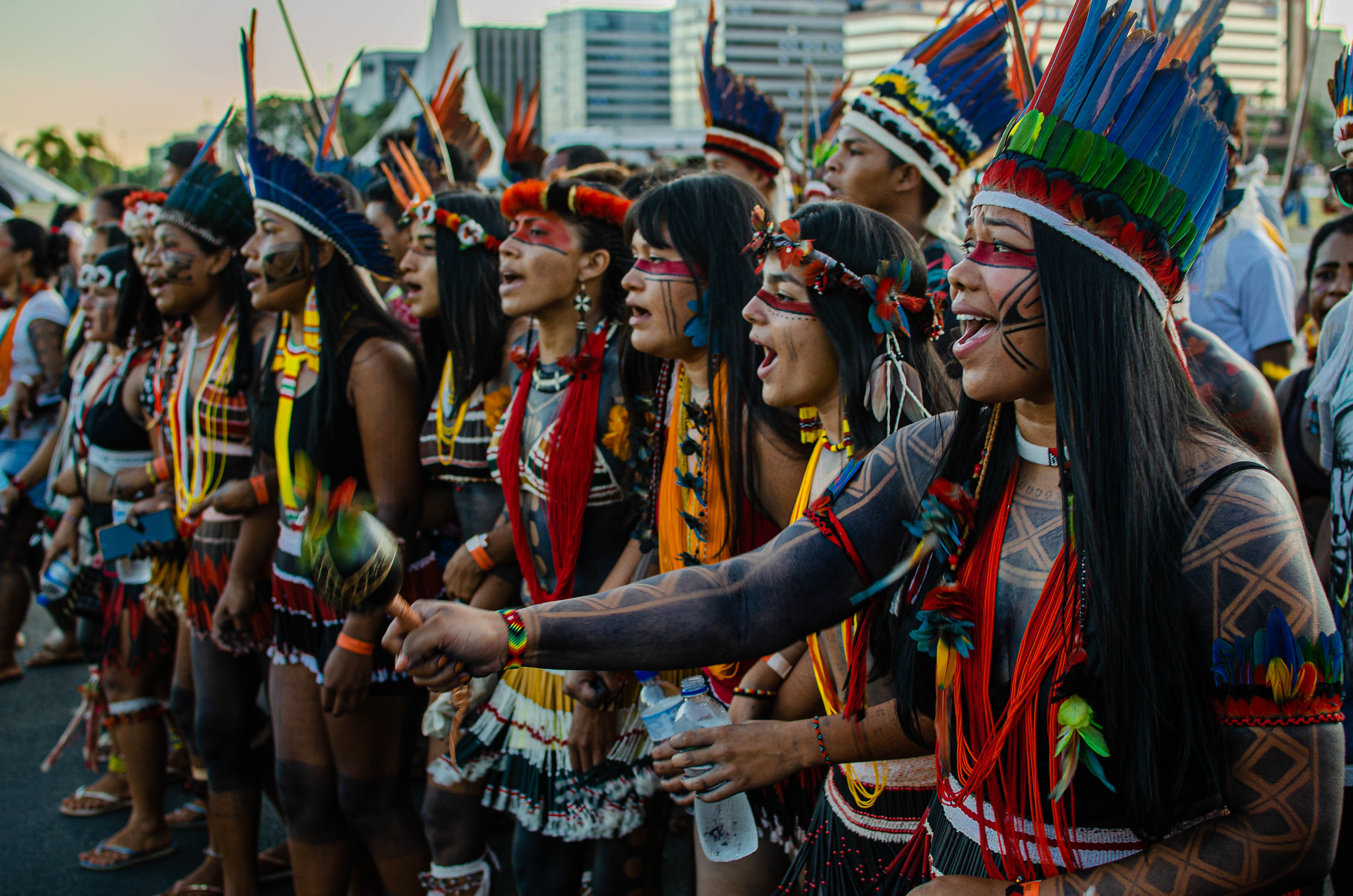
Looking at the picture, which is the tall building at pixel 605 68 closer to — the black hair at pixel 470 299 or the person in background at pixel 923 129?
the person in background at pixel 923 129

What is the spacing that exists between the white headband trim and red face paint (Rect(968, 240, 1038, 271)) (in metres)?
0.05

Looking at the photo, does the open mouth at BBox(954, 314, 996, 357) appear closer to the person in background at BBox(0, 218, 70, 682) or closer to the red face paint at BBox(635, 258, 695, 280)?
the red face paint at BBox(635, 258, 695, 280)

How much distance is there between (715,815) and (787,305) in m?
1.12

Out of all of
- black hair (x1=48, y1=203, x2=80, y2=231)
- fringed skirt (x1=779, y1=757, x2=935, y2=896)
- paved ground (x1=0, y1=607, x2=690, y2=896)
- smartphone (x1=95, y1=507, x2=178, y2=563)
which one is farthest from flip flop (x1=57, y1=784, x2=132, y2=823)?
black hair (x1=48, y1=203, x2=80, y2=231)

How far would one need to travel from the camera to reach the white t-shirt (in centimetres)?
638

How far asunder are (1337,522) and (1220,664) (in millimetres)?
1626

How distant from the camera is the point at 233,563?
3844 mm

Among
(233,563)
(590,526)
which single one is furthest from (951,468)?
(233,563)

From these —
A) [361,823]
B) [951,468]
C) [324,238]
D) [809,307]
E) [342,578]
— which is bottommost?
[361,823]

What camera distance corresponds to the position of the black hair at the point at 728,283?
266cm

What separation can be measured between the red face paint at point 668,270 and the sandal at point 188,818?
11.6 ft

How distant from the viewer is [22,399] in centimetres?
625

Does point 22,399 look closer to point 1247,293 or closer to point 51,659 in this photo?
point 51,659

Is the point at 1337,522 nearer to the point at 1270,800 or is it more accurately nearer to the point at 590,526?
the point at 1270,800
